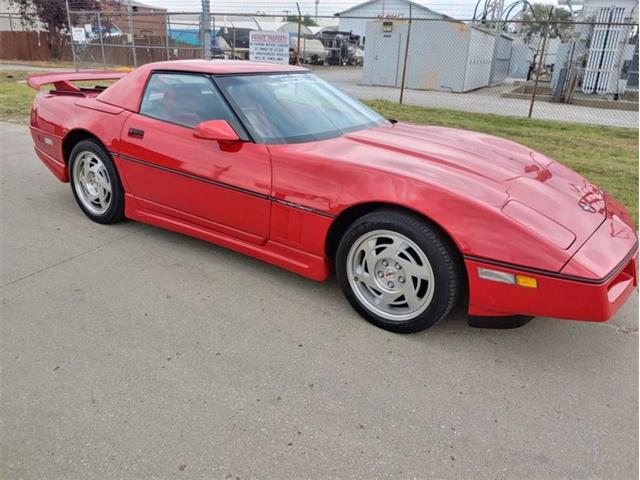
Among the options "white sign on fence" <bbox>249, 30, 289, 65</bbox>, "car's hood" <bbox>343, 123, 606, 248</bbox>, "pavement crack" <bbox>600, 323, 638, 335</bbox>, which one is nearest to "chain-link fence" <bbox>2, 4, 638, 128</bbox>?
"white sign on fence" <bbox>249, 30, 289, 65</bbox>

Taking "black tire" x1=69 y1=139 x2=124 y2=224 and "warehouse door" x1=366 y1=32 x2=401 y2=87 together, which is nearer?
"black tire" x1=69 y1=139 x2=124 y2=224

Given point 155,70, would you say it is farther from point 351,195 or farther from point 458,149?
point 458,149

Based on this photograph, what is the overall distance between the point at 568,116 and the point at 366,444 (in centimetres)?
1265

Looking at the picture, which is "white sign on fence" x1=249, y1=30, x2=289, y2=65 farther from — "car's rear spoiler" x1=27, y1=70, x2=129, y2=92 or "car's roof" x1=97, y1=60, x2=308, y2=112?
"car's roof" x1=97, y1=60, x2=308, y2=112

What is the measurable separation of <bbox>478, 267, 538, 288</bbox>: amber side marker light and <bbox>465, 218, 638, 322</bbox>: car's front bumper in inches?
0.5

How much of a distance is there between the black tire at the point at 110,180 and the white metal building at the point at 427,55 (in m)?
16.3

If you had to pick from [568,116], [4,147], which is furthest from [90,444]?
[568,116]

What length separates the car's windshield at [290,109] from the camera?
3207 millimetres

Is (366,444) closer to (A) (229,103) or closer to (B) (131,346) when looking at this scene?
(B) (131,346)

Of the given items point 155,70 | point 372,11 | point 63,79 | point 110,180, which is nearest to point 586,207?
point 155,70

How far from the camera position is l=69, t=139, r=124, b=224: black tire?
12.8 ft

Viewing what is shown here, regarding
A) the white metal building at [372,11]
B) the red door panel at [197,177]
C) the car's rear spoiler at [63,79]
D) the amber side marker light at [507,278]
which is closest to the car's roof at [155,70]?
the red door panel at [197,177]

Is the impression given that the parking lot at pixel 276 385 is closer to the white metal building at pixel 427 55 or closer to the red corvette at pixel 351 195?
the red corvette at pixel 351 195

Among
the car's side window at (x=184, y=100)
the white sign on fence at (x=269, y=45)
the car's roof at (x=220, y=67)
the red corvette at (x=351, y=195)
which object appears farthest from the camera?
the white sign on fence at (x=269, y=45)
